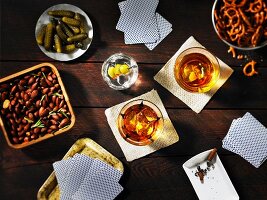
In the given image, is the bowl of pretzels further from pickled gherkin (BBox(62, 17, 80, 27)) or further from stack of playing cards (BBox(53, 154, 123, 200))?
stack of playing cards (BBox(53, 154, 123, 200))

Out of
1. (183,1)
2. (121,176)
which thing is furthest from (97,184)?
(183,1)

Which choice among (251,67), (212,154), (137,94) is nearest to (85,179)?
(137,94)

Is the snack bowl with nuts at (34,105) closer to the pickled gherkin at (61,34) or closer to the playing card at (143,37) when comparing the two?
the pickled gherkin at (61,34)

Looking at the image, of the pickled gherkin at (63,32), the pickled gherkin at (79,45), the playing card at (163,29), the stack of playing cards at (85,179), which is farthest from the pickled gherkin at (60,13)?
the stack of playing cards at (85,179)

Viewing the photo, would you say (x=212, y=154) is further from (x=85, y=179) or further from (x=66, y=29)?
(x=66, y=29)

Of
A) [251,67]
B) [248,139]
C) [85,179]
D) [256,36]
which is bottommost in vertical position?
[85,179]

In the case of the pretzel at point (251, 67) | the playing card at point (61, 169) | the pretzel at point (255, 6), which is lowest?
the playing card at point (61, 169)

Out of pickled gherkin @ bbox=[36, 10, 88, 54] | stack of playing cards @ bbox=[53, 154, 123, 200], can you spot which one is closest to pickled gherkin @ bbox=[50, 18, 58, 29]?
pickled gherkin @ bbox=[36, 10, 88, 54]
